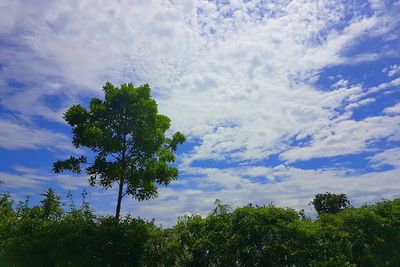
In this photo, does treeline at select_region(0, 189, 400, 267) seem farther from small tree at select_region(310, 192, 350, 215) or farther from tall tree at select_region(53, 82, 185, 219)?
small tree at select_region(310, 192, 350, 215)

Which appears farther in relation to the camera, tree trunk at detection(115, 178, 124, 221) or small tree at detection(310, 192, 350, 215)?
small tree at detection(310, 192, 350, 215)

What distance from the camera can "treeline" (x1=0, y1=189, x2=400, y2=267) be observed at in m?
10.9

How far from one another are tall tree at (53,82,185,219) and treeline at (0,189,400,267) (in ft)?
7.35

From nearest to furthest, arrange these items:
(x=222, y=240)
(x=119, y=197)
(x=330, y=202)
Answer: (x=222, y=240) < (x=119, y=197) < (x=330, y=202)

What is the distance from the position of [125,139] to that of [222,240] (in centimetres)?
682

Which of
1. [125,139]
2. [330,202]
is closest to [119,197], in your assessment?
[125,139]

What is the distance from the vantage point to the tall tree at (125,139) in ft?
53.7

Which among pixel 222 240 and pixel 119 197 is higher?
pixel 119 197

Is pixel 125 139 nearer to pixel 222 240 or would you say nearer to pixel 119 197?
pixel 119 197

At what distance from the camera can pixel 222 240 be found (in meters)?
11.5

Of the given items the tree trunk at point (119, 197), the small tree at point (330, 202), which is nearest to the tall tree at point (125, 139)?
the tree trunk at point (119, 197)

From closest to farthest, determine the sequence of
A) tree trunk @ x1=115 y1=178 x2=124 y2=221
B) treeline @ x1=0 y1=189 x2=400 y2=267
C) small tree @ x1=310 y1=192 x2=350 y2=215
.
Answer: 1. treeline @ x1=0 y1=189 x2=400 y2=267
2. tree trunk @ x1=115 y1=178 x2=124 y2=221
3. small tree @ x1=310 y1=192 x2=350 y2=215

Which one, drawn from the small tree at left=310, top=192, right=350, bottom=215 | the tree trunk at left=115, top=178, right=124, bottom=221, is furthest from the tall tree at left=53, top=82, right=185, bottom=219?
the small tree at left=310, top=192, right=350, bottom=215

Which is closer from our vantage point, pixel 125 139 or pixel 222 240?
pixel 222 240
